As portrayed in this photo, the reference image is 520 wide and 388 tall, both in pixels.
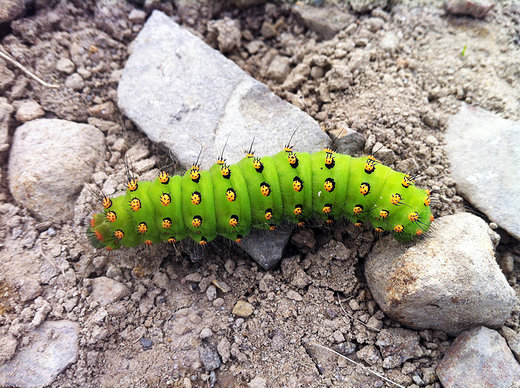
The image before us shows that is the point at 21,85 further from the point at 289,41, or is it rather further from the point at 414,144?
the point at 414,144

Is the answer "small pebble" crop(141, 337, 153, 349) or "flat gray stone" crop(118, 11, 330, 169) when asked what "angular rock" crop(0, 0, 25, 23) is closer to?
"flat gray stone" crop(118, 11, 330, 169)

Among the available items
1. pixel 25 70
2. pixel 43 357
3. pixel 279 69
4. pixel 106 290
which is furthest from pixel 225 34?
pixel 43 357

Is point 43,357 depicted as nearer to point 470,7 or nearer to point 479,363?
point 479,363

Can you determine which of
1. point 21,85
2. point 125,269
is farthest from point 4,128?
point 125,269

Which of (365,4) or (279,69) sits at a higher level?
(365,4)

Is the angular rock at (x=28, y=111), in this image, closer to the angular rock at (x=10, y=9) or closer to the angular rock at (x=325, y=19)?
the angular rock at (x=10, y=9)

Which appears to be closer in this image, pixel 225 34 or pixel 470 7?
pixel 470 7
